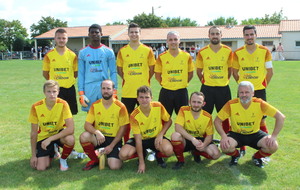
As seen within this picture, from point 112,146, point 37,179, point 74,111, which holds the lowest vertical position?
point 37,179

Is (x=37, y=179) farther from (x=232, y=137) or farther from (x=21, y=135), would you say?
(x=232, y=137)

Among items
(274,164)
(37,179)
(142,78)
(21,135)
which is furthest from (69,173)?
(274,164)

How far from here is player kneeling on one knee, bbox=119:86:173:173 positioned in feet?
13.7

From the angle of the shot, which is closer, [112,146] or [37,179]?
[37,179]

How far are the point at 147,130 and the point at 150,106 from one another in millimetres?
360

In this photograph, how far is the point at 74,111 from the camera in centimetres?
511

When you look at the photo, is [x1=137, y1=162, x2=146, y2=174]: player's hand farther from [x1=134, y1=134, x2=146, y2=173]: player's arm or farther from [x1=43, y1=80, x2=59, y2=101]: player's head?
[x1=43, y1=80, x2=59, y2=101]: player's head

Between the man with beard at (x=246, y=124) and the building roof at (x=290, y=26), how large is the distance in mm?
33312

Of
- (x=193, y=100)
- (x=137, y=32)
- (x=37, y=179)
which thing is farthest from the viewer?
(x=137, y=32)

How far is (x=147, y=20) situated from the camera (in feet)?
167

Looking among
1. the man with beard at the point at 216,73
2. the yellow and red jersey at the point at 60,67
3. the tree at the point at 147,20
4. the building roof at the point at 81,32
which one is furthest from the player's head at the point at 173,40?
the tree at the point at 147,20

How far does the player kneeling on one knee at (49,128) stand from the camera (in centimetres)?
416

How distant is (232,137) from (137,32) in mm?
2208

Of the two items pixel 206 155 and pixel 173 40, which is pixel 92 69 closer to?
pixel 173 40
